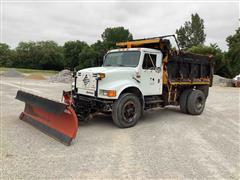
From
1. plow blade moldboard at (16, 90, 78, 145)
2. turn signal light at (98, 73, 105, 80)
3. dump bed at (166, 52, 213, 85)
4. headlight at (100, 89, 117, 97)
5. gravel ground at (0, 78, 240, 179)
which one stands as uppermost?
dump bed at (166, 52, 213, 85)

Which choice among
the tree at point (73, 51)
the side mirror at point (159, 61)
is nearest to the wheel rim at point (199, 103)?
the side mirror at point (159, 61)

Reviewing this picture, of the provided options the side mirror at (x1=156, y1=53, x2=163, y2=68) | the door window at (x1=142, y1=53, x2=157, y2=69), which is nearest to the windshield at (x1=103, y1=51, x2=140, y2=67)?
the door window at (x1=142, y1=53, x2=157, y2=69)

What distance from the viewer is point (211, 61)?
905 centimetres

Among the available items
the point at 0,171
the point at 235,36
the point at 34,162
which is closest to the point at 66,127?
the point at 34,162

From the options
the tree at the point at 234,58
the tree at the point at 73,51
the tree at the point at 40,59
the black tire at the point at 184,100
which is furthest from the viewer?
the tree at the point at 40,59

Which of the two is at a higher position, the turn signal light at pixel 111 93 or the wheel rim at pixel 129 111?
the turn signal light at pixel 111 93

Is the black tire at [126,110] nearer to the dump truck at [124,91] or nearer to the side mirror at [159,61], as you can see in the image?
the dump truck at [124,91]

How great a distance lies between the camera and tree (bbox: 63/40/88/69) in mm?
53844

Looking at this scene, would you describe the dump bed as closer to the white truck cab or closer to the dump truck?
the dump truck

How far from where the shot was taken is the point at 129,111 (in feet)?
19.9

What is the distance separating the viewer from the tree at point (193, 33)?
54250 mm


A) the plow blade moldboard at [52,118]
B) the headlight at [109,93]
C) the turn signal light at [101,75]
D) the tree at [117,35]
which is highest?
the tree at [117,35]

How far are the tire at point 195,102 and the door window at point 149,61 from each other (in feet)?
7.08

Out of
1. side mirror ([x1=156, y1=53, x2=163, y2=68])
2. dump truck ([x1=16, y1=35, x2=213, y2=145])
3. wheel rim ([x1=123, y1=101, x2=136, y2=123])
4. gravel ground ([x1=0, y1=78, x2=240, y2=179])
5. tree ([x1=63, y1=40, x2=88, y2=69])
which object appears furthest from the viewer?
tree ([x1=63, y1=40, x2=88, y2=69])
